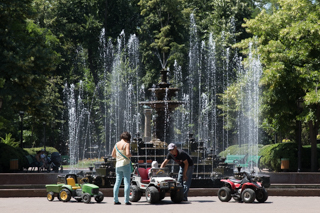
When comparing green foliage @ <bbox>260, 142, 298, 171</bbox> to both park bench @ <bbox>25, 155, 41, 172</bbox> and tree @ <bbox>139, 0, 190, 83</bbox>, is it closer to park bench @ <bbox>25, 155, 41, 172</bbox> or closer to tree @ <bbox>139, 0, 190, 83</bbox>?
park bench @ <bbox>25, 155, 41, 172</bbox>

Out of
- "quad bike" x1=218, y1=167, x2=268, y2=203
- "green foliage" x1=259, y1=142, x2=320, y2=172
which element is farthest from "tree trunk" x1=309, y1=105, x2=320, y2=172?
"quad bike" x1=218, y1=167, x2=268, y2=203

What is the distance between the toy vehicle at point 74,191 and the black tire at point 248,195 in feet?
10.4

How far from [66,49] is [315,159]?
3237 cm

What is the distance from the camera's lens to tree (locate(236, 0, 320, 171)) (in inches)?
989

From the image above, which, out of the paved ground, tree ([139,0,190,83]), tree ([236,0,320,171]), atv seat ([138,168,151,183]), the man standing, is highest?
tree ([139,0,190,83])

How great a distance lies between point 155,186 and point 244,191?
78.8 inches

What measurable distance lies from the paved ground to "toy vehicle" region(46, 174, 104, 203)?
0.14 m

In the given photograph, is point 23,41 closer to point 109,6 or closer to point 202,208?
point 202,208

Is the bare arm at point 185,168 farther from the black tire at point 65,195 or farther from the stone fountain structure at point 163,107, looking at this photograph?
the stone fountain structure at point 163,107

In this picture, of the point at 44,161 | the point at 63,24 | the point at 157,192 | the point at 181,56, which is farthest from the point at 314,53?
the point at 63,24

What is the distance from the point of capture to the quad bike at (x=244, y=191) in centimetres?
1237

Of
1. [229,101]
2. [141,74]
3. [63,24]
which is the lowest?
[229,101]

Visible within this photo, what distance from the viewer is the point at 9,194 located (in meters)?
14.3

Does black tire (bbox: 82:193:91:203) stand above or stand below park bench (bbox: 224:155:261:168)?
below
